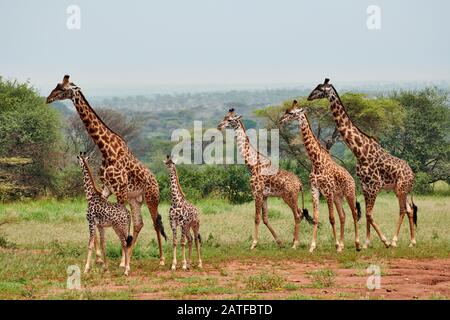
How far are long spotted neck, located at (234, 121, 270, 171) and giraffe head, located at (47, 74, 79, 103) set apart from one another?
336cm

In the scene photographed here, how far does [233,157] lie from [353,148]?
24.5 m

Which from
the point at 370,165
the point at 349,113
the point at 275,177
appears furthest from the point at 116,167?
the point at 349,113

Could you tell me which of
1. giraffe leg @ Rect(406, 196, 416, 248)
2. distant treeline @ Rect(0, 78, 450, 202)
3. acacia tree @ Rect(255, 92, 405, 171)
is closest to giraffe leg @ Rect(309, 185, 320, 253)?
giraffe leg @ Rect(406, 196, 416, 248)

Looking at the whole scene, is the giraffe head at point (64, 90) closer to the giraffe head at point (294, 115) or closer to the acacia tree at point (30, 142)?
the giraffe head at point (294, 115)

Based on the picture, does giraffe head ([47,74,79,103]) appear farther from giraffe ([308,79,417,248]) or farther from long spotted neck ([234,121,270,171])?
giraffe ([308,79,417,248])

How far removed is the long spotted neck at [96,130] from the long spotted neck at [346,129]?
4.03 meters

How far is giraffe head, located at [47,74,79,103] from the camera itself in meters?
14.2

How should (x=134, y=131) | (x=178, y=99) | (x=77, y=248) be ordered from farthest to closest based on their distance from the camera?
(x=178, y=99) < (x=134, y=131) < (x=77, y=248)

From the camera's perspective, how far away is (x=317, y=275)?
41.7 ft

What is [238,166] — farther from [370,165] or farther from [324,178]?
[324,178]

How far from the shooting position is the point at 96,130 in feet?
47.4
